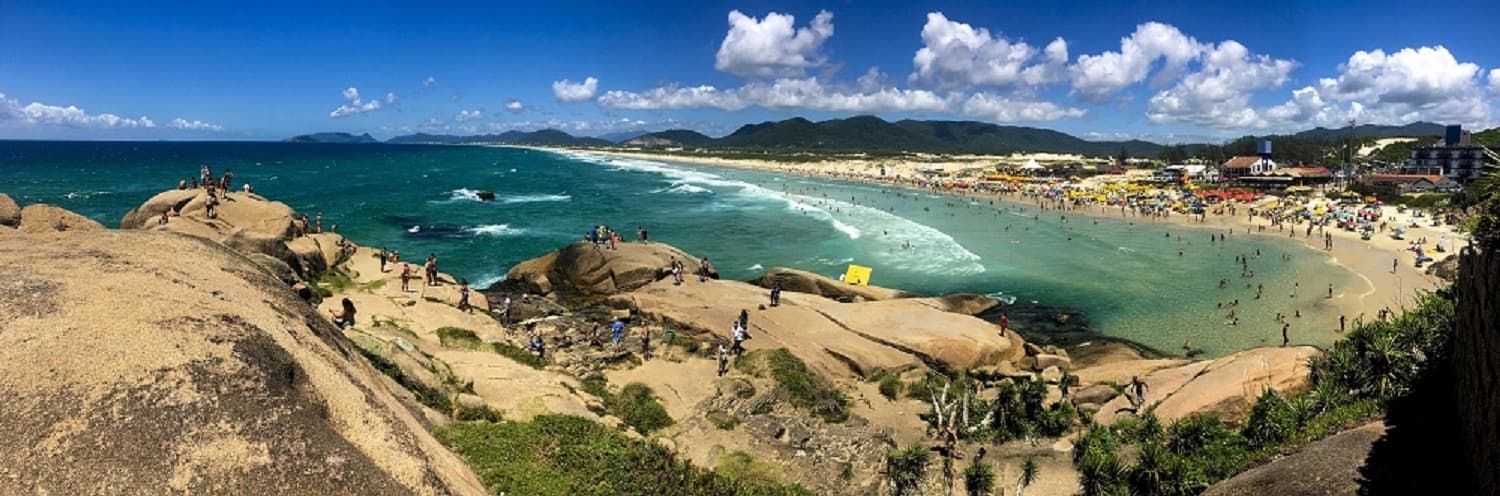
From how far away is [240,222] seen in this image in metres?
32.8

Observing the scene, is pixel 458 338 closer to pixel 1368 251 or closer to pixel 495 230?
pixel 495 230

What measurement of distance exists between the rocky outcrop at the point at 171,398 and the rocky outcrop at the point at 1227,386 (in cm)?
1611

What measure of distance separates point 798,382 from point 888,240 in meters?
37.8

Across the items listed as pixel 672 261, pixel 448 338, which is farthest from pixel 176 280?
pixel 672 261

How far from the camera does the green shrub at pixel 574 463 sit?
12055mm

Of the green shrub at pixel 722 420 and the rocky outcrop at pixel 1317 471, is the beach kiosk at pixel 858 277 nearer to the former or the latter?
the green shrub at pixel 722 420

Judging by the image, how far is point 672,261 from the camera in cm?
3541

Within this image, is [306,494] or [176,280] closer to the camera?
[306,494]

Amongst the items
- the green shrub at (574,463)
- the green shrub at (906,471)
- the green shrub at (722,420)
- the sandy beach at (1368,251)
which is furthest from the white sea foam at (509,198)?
the green shrub at (906,471)

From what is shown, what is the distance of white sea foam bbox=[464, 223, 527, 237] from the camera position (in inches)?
2231

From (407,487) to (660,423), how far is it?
34.1 ft

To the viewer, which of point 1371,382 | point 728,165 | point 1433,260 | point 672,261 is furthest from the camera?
point 728,165

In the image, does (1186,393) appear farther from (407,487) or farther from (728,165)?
(728,165)

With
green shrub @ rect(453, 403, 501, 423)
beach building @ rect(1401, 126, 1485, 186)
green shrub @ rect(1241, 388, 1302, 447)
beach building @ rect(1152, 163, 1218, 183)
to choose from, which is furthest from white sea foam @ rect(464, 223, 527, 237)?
beach building @ rect(1152, 163, 1218, 183)
